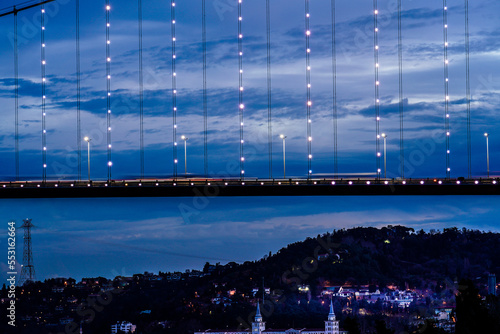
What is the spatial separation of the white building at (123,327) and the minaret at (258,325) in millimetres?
12146

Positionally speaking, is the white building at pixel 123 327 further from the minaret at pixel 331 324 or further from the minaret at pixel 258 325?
the minaret at pixel 331 324

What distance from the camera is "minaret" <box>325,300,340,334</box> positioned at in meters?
61.4

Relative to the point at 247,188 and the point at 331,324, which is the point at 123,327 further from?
the point at 247,188

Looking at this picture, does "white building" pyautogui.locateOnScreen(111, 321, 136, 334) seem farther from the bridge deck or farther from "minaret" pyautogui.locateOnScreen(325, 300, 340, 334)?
the bridge deck

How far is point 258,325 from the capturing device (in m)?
66.7

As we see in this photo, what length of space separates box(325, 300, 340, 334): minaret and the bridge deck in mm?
26018

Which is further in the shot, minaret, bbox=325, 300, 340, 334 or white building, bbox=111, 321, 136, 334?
minaret, bbox=325, 300, 340, 334

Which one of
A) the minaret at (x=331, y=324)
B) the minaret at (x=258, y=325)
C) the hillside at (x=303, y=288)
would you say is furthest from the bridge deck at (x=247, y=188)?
the minaret at (x=258, y=325)

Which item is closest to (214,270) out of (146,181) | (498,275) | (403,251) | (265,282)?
(265,282)

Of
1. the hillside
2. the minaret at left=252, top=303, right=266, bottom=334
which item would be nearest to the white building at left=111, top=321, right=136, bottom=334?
the hillside

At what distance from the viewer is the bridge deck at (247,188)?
1479 inches

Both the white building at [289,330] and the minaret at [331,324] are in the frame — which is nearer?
the minaret at [331,324]

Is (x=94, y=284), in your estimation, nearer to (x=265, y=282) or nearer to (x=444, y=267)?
(x=265, y=282)

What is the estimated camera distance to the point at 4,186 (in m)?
39.2
